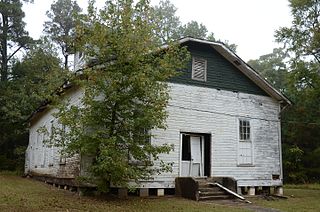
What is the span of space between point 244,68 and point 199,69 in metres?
2.39

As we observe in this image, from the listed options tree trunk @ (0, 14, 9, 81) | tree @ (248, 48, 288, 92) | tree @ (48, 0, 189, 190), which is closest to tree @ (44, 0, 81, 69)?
tree trunk @ (0, 14, 9, 81)

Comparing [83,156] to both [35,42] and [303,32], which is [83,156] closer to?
[303,32]

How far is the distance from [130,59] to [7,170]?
24.3m

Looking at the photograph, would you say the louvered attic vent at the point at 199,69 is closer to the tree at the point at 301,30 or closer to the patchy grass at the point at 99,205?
the patchy grass at the point at 99,205

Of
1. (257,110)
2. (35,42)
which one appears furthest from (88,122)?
(35,42)

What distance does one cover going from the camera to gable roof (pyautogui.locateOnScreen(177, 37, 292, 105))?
16656mm

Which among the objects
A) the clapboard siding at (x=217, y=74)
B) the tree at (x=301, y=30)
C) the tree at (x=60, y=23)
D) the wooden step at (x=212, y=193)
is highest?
the tree at (x=60, y=23)

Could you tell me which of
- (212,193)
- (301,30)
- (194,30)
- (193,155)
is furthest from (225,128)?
(194,30)

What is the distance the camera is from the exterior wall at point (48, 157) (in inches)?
602

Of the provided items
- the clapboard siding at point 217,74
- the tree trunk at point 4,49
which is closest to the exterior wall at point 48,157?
the clapboard siding at point 217,74

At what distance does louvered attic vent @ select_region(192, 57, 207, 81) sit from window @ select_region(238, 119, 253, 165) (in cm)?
288

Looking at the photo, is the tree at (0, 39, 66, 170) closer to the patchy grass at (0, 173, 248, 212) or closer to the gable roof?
the gable roof

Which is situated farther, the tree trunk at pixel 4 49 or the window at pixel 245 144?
the tree trunk at pixel 4 49

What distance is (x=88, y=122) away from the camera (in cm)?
1202
